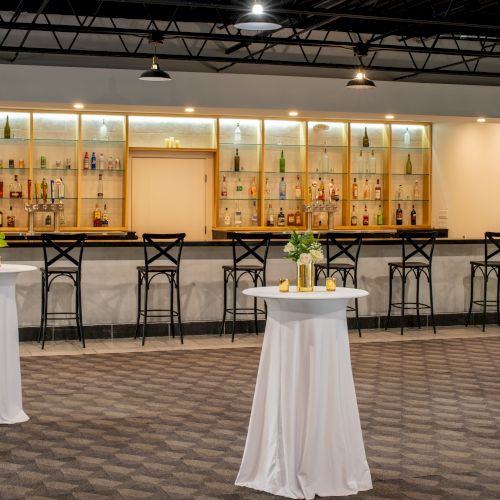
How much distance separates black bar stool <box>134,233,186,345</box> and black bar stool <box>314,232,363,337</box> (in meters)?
1.55

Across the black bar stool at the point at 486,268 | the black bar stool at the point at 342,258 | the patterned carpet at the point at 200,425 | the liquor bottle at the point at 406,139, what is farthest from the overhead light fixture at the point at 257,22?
the liquor bottle at the point at 406,139

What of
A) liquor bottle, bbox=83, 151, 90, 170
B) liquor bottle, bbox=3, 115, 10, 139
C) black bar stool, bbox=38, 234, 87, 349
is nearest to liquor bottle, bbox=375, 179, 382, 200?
liquor bottle, bbox=83, 151, 90, 170

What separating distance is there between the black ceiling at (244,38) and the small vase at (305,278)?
587 cm

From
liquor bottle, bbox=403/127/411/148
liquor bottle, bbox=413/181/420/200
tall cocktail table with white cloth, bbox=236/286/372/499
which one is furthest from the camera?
liquor bottle, bbox=413/181/420/200

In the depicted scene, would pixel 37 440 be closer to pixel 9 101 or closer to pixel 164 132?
pixel 9 101

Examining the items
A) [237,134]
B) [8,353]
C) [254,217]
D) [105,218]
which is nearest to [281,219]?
[254,217]

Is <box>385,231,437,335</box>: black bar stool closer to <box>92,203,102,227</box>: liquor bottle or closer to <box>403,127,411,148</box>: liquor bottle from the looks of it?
<box>403,127,411,148</box>: liquor bottle

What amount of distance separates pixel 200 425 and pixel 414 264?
195 inches

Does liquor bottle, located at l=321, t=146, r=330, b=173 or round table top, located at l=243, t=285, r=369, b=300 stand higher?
liquor bottle, located at l=321, t=146, r=330, b=173

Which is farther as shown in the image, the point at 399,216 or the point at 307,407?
the point at 399,216

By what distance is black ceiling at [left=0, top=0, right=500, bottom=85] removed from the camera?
36.7 feet

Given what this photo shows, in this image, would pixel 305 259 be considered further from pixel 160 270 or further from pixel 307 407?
pixel 160 270

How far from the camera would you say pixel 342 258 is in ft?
35.1

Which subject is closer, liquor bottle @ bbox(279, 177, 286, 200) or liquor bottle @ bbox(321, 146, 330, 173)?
liquor bottle @ bbox(279, 177, 286, 200)
